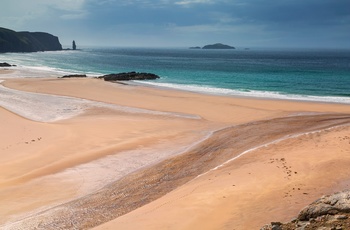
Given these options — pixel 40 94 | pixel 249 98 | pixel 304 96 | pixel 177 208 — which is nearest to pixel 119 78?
pixel 40 94

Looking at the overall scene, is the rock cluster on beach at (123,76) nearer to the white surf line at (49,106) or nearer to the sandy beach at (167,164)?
the white surf line at (49,106)

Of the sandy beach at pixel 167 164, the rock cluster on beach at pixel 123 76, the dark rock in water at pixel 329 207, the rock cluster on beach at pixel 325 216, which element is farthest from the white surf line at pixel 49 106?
the rock cluster on beach at pixel 325 216

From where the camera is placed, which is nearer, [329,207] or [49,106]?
[329,207]

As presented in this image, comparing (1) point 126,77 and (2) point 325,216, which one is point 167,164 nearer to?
(2) point 325,216

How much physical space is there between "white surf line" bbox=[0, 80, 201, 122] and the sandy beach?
257mm

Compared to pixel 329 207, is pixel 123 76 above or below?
above

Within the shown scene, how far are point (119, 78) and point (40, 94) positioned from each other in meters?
18.9

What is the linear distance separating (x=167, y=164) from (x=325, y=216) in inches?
375

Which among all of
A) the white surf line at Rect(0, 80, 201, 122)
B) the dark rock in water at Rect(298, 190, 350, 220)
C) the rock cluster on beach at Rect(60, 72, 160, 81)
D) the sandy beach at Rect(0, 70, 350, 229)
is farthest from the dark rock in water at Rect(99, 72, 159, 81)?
the dark rock in water at Rect(298, 190, 350, 220)

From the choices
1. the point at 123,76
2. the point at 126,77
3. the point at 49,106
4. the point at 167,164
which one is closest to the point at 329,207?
the point at 167,164

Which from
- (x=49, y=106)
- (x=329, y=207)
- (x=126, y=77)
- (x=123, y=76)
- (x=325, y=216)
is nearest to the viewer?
(x=325, y=216)

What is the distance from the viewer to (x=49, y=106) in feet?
111

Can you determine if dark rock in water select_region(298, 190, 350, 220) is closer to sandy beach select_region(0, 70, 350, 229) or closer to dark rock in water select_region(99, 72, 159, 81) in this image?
sandy beach select_region(0, 70, 350, 229)

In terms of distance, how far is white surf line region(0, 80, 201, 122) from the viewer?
28.9 meters
